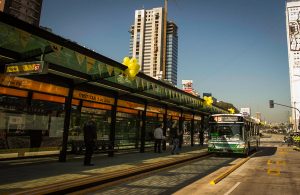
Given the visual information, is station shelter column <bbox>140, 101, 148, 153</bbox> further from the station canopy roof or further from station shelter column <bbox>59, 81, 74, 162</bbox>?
station shelter column <bbox>59, 81, 74, 162</bbox>

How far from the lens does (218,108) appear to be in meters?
34.2

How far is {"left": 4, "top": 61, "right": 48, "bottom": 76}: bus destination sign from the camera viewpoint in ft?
27.0

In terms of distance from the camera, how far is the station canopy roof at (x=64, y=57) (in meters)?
8.75

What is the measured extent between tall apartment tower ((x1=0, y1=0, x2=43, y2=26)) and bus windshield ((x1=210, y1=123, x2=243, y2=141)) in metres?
80.8

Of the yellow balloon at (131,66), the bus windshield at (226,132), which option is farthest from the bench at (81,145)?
the bus windshield at (226,132)

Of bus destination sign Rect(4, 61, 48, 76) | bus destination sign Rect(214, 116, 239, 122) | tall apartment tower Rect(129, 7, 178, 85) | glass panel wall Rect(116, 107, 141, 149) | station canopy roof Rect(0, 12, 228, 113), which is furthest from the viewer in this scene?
tall apartment tower Rect(129, 7, 178, 85)

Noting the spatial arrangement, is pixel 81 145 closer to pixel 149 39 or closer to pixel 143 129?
pixel 143 129

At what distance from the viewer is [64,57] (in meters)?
10.6

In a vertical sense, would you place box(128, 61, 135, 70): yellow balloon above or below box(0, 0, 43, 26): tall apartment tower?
below

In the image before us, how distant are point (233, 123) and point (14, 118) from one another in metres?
13.5

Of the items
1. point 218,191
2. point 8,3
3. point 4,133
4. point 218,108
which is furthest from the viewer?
point 8,3

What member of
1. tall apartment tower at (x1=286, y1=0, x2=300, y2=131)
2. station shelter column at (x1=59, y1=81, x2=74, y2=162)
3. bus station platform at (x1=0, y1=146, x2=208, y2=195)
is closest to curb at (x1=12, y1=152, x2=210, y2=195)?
bus station platform at (x1=0, y1=146, x2=208, y2=195)

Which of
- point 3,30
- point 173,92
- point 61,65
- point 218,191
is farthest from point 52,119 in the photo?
point 173,92

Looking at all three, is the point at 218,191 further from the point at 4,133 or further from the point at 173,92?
the point at 173,92
